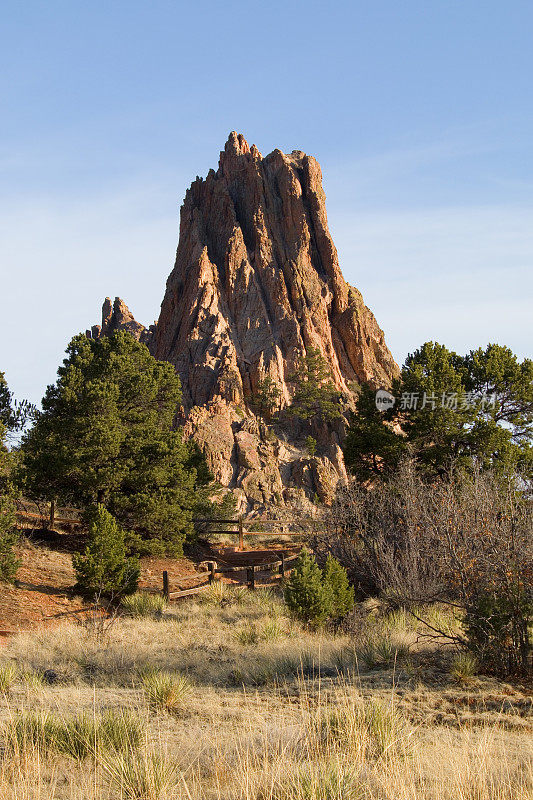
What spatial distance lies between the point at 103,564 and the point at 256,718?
35.0 feet

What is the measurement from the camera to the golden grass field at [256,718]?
14.0 feet

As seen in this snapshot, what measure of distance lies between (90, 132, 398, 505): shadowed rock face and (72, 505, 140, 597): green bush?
4178 centimetres

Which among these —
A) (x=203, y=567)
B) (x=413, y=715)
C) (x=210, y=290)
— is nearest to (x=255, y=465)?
(x=210, y=290)

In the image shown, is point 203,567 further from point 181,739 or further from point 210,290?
Answer: point 210,290

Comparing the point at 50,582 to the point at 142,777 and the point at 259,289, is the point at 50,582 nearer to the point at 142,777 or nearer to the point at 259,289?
the point at 142,777

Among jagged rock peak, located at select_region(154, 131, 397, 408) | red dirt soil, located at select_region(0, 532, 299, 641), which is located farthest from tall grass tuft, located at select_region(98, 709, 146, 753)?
jagged rock peak, located at select_region(154, 131, 397, 408)

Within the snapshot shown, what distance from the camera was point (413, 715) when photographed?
669cm

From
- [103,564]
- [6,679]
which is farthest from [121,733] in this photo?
[103,564]

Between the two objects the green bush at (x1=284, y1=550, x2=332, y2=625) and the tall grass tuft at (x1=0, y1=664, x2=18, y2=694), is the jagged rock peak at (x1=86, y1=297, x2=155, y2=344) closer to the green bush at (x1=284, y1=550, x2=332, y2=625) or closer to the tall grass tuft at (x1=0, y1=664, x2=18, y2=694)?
the green bush at (x1=284, y1=550, x2=332, y2=625)

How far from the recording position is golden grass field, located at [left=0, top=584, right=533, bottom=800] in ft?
14.0

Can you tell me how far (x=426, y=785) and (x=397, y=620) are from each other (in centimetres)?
734

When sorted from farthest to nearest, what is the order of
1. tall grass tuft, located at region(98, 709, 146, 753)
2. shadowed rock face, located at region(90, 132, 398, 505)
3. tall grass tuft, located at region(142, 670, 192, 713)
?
shadowed rock face, located at region(90, 132, 398, 505), tall grass tuft, located at region(142, 670, 192, 713), tall grass tuft, located at region(98, 709, 146, 753)

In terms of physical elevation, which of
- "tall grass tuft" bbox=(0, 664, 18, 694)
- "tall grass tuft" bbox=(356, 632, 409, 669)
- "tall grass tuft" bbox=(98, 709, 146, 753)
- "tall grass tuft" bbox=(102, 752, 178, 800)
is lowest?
"tall grass tuft" bbox=(356, 632, 409, 669)

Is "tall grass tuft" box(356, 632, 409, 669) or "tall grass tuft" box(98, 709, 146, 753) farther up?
"tall grass tuft" box(98, 709, 146, 753)
